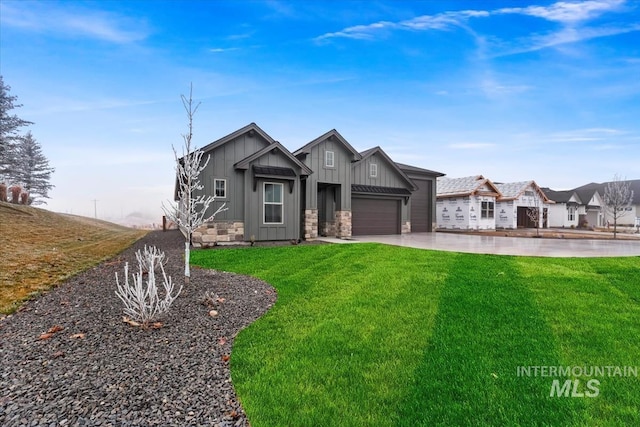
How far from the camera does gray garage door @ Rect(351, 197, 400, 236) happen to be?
60.9 ft

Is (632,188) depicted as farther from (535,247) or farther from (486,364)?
(486,364)

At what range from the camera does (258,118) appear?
15016mm

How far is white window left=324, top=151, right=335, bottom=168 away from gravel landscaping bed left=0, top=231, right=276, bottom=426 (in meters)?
11.3

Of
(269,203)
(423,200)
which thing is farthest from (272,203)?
(423,200)

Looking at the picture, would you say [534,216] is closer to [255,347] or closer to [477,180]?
[477,180]

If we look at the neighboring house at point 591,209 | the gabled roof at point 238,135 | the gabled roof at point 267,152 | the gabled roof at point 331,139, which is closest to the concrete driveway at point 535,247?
the gabled roof at point 267,152

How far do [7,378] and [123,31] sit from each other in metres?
11.9

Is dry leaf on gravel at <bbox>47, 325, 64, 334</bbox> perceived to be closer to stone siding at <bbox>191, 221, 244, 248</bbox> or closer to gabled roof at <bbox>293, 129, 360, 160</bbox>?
stone siding at <bbox>191, 221, 244, 248</bbox>

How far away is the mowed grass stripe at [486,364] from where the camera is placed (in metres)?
2.63

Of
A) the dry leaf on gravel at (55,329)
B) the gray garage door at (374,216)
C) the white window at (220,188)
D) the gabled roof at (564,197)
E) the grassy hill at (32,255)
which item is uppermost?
the gabled roof at (564,197)

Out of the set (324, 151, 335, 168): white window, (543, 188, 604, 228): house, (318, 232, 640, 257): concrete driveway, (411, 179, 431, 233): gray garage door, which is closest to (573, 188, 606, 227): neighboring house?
(543, 188, 604, 228): house

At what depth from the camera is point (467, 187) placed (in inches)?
948

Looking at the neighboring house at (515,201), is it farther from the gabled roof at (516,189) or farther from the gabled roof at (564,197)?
the gabled roof at (564,197)

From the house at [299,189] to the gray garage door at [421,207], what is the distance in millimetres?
1089
